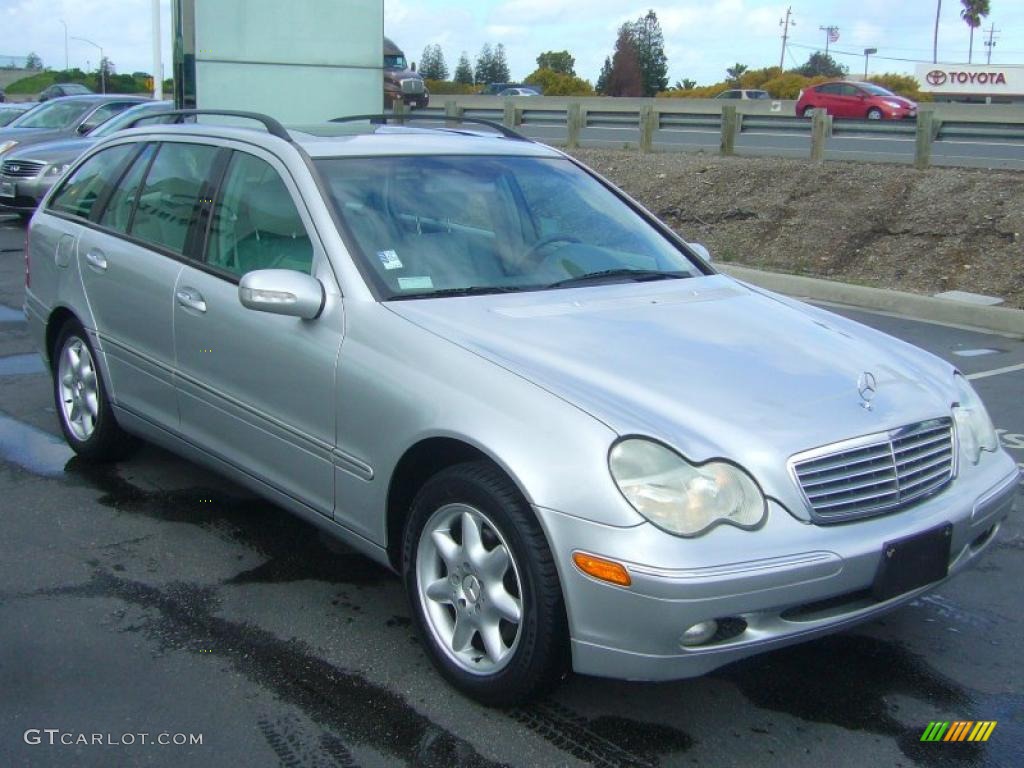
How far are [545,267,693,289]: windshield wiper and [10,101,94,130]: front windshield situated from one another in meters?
14.9

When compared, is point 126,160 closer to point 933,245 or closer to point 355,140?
point 355,140

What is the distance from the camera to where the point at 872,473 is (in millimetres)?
3182

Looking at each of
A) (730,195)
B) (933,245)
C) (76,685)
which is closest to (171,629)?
(76,685)

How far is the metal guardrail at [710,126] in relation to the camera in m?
15.1

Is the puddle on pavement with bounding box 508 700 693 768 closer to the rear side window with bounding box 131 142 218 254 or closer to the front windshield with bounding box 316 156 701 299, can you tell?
the front windshield with bounding box 316 156 701 299

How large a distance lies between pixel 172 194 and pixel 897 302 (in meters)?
7.68

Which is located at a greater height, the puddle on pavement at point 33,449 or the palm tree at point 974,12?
the palm tree at point 974,12

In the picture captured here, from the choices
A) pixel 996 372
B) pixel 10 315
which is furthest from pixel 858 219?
pixel 10 315

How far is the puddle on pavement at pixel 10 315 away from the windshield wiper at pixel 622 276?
634cm

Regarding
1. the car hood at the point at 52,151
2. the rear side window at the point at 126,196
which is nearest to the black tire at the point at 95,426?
the rear side window at the point at 126,196

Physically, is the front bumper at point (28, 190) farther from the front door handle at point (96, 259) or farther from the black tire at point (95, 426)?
the front door handle at point (96, 259)

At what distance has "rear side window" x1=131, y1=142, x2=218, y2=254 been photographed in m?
4.69

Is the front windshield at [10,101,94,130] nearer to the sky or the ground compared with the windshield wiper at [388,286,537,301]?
nearer to the sky

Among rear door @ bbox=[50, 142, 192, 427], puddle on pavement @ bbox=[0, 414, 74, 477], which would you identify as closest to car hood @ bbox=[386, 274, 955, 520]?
rear door @ bbox=[50, 142, 192, 427]
